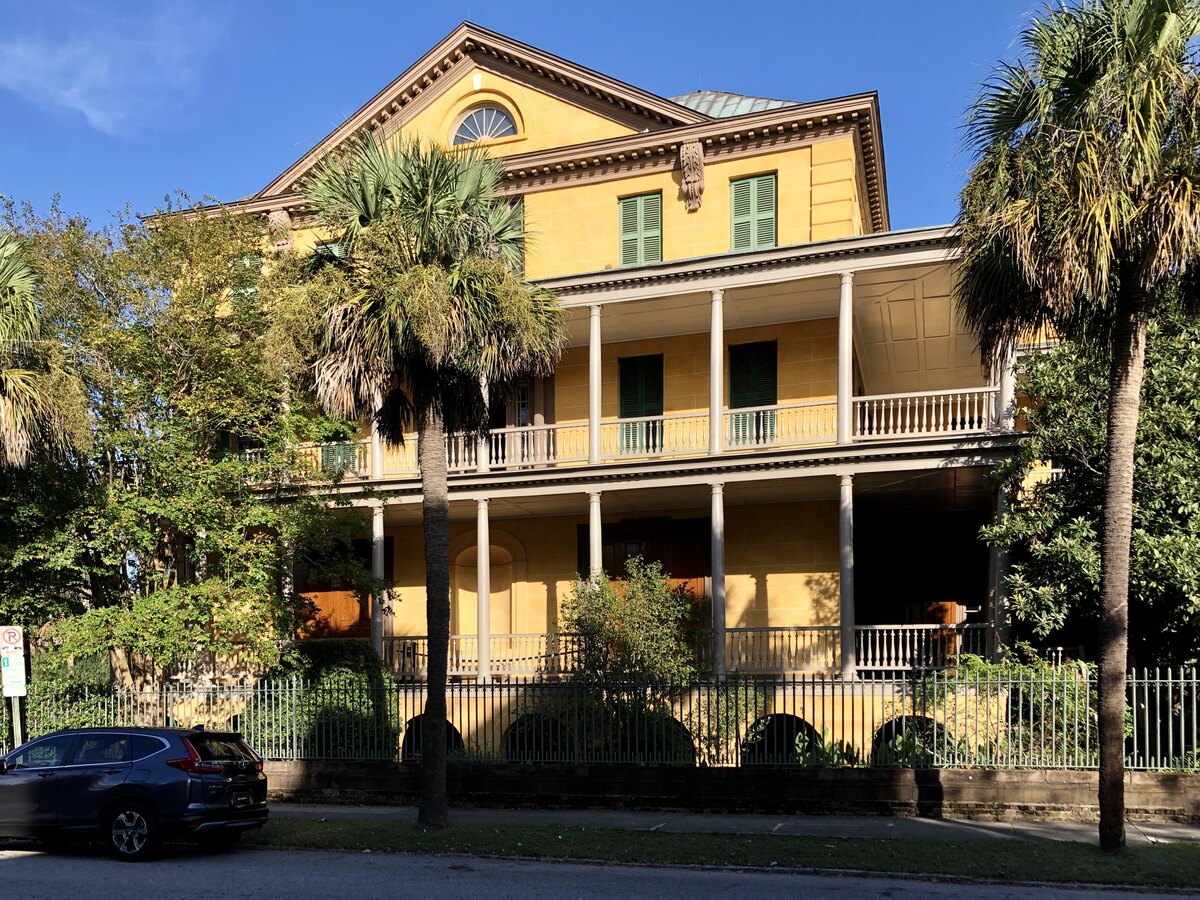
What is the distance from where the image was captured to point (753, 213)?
22531 millimetres

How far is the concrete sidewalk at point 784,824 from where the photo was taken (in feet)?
42.3

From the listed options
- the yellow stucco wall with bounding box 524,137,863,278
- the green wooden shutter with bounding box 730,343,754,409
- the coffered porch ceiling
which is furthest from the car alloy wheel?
the green wooden shutter with bounding box 730,343,754,409

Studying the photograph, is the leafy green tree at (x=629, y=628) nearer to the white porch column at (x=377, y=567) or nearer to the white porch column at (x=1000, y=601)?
the white porch column at (x=1000, y=601)

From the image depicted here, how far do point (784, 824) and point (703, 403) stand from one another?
35.3 ft

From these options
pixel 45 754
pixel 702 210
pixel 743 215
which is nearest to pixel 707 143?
pixel 702 210

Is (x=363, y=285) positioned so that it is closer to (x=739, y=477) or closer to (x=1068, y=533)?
(x=739, y=477)

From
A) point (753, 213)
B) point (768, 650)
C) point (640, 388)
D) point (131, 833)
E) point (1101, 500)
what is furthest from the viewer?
point (640, 388)

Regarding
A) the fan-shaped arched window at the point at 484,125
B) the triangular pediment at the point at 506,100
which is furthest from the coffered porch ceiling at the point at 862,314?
the fan-shaped arched window at the point at 484,125

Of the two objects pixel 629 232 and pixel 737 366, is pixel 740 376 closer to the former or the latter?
pixel 737 366

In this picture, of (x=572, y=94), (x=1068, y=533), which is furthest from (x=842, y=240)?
(x=572, y=94)

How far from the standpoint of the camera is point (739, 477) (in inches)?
794

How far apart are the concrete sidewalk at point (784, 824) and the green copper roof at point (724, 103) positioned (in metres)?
15.3

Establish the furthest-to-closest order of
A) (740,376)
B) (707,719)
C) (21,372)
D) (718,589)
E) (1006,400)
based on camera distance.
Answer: (740,376) < (718,589) < (1006,400) < (21,372) < (707,719)

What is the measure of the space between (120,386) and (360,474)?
231 inches
